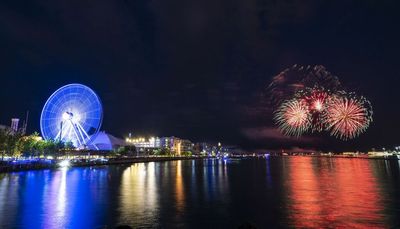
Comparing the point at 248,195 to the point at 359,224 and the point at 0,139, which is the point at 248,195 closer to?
the point at 359,224

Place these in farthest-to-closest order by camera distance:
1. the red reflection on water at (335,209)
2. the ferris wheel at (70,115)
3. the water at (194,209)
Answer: the ferris wheel at (70,115), the red reflection on water at (335,209), the water at (194,209)

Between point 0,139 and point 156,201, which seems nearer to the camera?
point 156,201

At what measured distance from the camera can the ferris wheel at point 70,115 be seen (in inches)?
3974

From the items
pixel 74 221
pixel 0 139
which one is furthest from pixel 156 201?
pixel 0 139

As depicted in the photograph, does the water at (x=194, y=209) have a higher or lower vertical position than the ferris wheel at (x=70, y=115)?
lower

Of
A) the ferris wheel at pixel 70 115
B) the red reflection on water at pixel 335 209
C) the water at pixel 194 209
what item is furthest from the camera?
the ferris wheel at pixel 70 115

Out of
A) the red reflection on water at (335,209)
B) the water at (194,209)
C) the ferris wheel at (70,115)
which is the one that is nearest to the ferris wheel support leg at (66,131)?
the ferris wheel at (70,115)

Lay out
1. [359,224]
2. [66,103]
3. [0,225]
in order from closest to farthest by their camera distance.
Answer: [0,225] → [359,224] → [66,103]

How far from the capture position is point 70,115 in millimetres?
101312

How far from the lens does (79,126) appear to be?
342 ft

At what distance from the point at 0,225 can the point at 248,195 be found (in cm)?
2510

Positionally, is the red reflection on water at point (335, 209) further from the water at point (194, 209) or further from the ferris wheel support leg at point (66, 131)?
the ferris wheel support leg at point (66, 131)

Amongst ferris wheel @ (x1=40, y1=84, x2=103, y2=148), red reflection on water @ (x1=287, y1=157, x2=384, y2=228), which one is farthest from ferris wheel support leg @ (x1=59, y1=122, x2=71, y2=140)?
red reflection on water @ (x1=287, y1=157, x2=384, y2=228)

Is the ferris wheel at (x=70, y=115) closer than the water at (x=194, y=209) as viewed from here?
No
